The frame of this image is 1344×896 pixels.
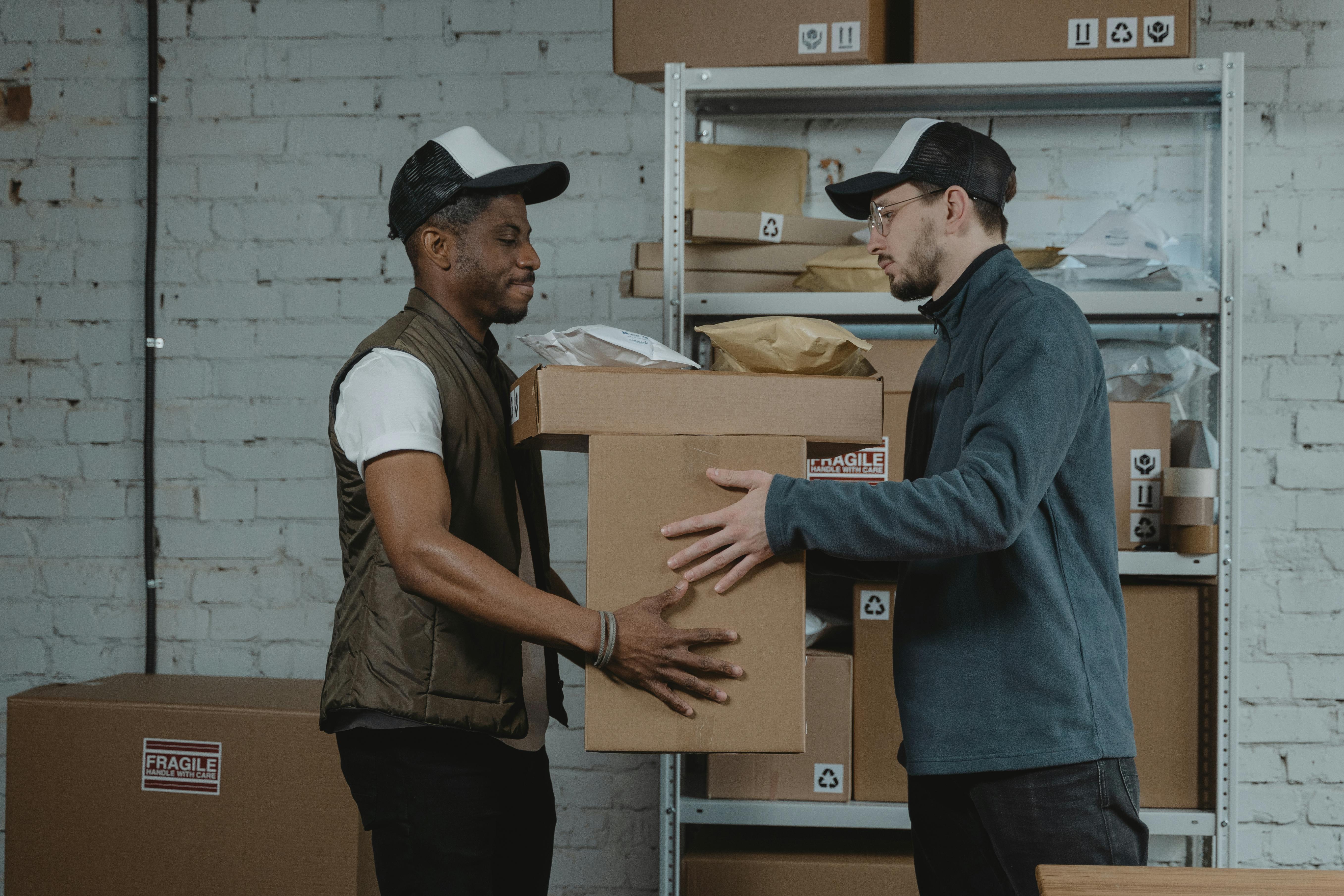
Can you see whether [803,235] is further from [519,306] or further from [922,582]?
[922,582]

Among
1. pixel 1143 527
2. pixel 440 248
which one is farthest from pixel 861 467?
pixel 440 248

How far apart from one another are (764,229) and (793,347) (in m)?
0.79

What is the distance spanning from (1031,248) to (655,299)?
77cm

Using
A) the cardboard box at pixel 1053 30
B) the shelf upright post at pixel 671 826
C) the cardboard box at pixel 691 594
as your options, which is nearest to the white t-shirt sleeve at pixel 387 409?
the cardboard box at pixel 691 594

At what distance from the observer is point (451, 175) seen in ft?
4.64

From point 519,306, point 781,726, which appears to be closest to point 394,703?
point 781,726

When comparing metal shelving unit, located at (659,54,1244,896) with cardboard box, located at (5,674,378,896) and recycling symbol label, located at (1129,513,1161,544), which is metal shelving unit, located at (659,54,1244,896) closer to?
recycling symbol label, located at (1129,513,1161,544)

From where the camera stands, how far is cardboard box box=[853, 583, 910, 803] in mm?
1826

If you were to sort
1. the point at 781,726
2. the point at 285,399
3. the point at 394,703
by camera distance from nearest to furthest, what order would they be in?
the point at 781,726, the point at 394,703, the point at 285,399

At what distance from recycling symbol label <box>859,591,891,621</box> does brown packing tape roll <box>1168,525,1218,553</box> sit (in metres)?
0.53

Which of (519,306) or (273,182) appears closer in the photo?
(519,306)

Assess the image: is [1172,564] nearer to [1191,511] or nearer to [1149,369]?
[1191,511]

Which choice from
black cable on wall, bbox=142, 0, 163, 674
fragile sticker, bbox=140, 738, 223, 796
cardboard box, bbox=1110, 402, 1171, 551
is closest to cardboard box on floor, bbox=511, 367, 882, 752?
cardboard box, bbox=1110, 402, 1171, 551

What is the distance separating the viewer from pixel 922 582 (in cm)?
128
